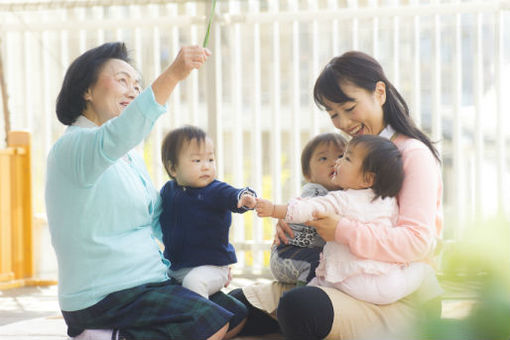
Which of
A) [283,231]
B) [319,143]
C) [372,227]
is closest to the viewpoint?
[372,227]

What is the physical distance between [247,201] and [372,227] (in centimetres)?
38

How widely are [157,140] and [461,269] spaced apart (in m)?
4.09

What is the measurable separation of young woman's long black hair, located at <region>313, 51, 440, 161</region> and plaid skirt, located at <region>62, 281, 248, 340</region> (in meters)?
0.76

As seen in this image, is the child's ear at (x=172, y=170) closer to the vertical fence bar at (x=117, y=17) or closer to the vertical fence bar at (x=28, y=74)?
the vertical fence bar at (x=117, y=17)

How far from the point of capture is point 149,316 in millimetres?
1796

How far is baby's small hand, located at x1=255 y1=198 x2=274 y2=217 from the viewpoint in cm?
177

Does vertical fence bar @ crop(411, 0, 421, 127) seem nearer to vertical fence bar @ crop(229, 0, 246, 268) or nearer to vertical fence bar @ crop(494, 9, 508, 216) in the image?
vertical fence bar @ crop(494, 9, 508, 216)

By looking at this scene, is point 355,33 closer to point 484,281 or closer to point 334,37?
point 334,37

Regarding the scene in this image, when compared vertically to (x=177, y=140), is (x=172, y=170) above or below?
below

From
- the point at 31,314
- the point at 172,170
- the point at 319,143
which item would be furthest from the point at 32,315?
the point at 319,143

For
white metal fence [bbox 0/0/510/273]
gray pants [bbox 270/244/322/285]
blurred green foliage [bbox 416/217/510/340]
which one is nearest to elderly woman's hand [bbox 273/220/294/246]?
gray pants [bbox 270/244/322/285]

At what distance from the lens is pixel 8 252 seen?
3.92 metres

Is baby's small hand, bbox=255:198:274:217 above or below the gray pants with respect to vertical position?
above

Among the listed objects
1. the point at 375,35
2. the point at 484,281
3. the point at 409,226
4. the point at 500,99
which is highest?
the point at 375,35
